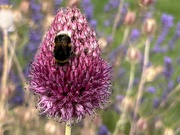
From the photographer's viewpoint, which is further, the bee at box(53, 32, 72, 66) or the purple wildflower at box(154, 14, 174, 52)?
the purple wildflower at box(154, 14, 174, 52)

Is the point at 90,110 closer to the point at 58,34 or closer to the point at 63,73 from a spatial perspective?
the point at 63,73

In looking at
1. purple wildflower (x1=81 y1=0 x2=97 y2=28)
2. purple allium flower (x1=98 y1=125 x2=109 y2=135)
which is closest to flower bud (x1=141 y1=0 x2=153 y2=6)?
purple wildflower (x1=81 y1=0 x2=97 y2=28)

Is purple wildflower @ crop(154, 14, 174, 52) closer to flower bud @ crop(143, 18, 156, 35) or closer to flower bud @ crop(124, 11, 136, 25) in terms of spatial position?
flower bud @ crop(124, 11, 136, 25)

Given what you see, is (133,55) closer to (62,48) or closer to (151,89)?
(151,89)

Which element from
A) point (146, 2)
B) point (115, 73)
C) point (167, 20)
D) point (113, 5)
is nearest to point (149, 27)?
point (146, 2)

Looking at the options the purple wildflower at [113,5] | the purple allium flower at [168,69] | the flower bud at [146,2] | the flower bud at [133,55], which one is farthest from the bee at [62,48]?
the purple wildflower at [113,5]

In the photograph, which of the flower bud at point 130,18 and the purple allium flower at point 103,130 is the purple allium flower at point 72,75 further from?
the purple allium flower at point 103,130
